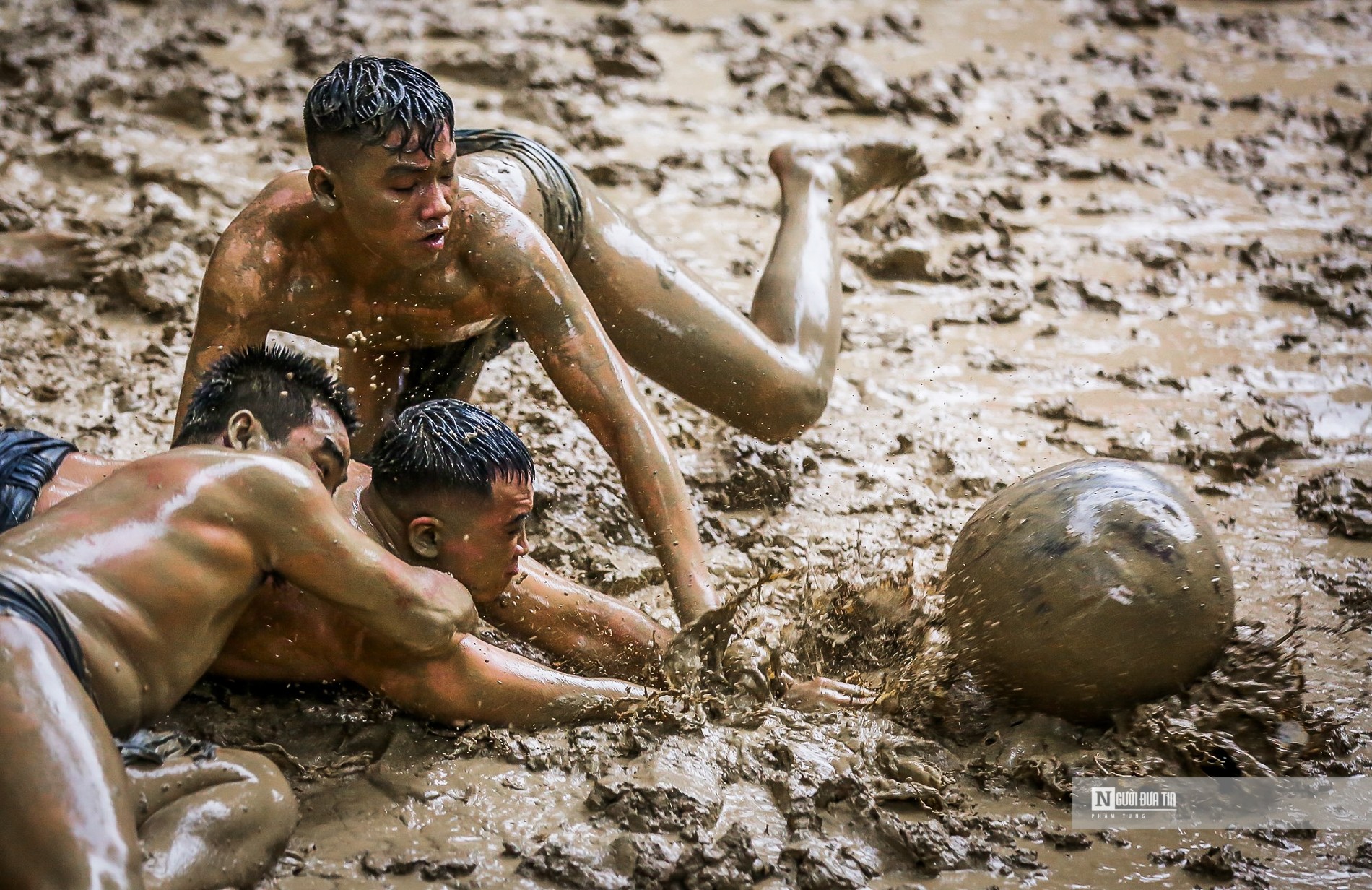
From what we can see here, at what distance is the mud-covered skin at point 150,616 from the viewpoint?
1964 mm

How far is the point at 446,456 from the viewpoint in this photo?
2621 millimetres

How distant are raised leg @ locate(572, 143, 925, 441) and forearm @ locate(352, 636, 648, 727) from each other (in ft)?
3.29

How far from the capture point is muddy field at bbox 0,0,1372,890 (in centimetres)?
255

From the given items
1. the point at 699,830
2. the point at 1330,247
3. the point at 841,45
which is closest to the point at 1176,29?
the point at 841,45

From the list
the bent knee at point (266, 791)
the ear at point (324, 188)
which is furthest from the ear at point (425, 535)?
the ear at point (324, 188)

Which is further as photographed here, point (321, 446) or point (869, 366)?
point (869, 366)

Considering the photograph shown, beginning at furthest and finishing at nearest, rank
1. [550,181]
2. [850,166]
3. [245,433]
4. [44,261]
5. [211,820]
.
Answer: [44,261] < [850,166] < [550,181] < [245,433] < [211,820]

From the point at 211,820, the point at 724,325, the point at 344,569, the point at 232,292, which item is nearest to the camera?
the point at 211,820

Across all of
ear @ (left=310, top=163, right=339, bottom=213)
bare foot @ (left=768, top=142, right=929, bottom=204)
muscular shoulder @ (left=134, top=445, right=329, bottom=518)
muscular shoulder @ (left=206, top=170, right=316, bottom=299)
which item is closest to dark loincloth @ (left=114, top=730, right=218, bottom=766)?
muscular shoulder @ (left=134, top=445, right=329, bottom=518)

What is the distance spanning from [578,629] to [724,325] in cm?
92

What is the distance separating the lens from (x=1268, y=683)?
2.91 metres

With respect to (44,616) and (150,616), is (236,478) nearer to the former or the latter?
(150,616)

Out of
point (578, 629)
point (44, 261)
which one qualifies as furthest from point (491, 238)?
point (44, 261)

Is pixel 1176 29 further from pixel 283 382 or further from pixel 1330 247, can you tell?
pixel 283 382
